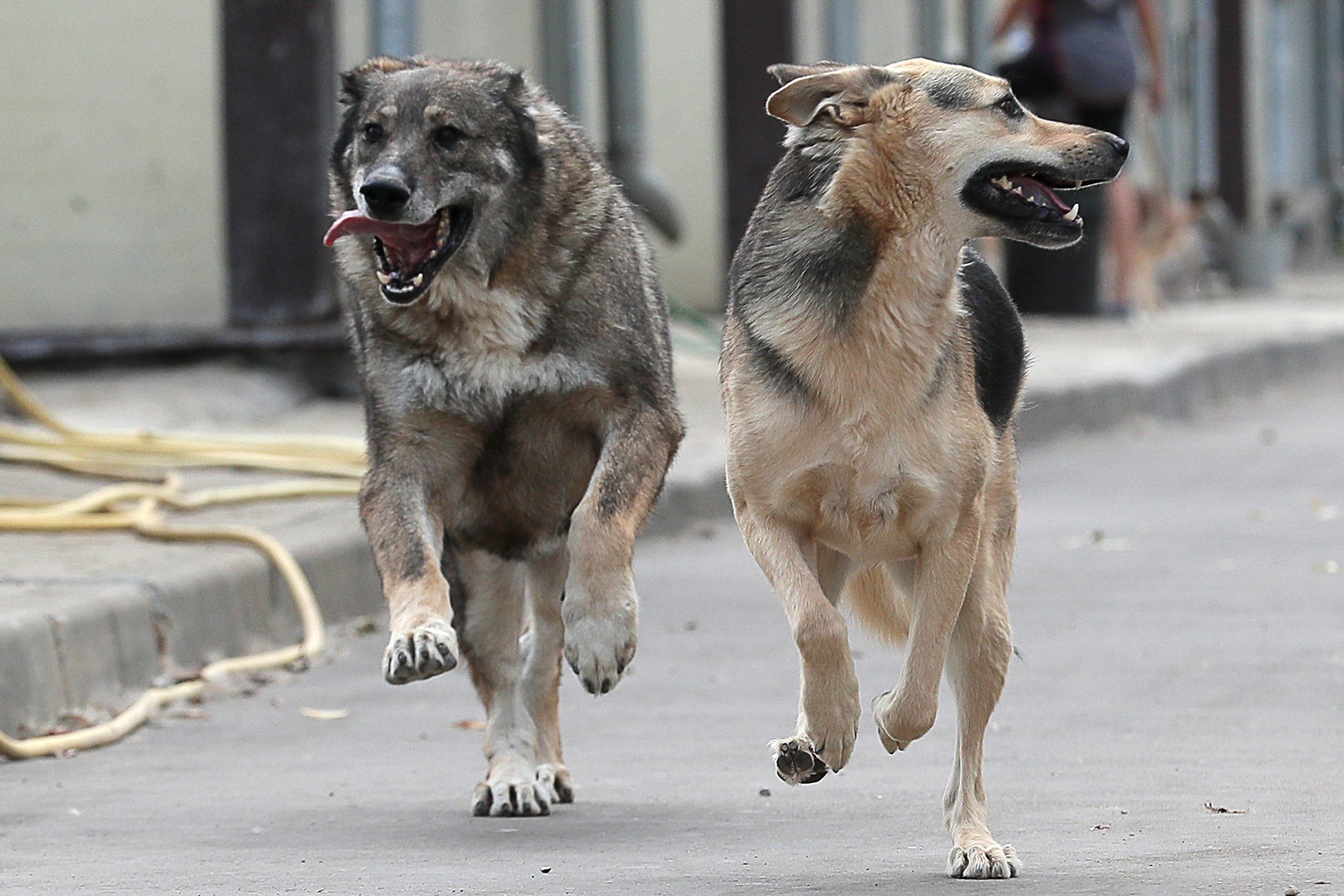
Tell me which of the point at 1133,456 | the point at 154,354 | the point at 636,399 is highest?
the point at 636,399

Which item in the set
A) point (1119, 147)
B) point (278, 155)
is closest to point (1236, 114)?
point (278, 155)

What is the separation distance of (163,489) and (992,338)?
4021 millimetres

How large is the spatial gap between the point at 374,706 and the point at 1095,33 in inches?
397

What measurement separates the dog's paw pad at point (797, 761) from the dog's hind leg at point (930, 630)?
203mm

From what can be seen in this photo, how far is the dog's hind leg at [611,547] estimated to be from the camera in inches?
184

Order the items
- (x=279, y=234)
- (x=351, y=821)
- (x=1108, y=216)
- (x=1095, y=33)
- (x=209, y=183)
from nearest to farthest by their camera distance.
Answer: (x=351, y=821), (x=279, y=234), (x=209, y=183), (x=1095, y=33), (x=1108, y=216)

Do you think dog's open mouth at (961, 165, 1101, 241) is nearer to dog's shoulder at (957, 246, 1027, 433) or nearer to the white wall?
dog's shoulder at (957, 246, 1027, 433)

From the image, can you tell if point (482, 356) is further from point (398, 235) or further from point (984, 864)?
point (984, 864)

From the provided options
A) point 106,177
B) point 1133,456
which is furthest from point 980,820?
point 106,177

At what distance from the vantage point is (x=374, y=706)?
6297mm

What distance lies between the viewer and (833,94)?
432 centimetres

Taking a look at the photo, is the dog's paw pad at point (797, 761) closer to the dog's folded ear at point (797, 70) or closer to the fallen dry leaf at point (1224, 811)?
the fallen dry leaf at point (1224, 811)

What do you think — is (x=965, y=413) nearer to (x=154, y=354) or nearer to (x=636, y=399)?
(x=636, y=399)

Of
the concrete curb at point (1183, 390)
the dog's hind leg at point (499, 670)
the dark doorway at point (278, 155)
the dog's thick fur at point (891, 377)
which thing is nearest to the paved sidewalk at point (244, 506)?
the concrete curb at point (1183, 390)
